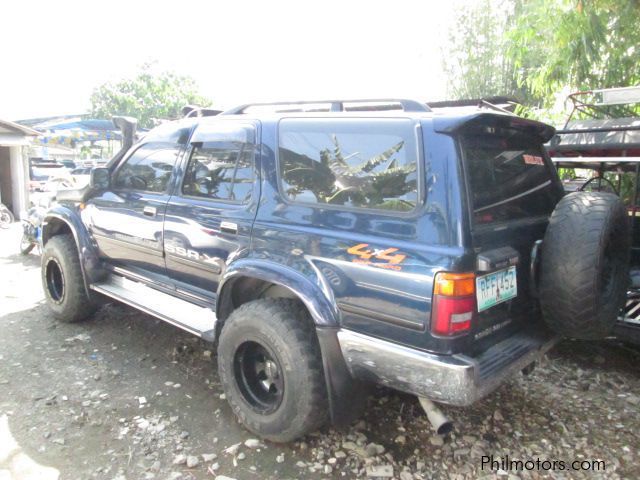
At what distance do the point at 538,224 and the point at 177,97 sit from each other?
3663cm

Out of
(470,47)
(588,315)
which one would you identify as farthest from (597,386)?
(470,47)

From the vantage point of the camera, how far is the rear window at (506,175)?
2.32 m

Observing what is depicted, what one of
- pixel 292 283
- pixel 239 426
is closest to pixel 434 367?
pixel 292 283

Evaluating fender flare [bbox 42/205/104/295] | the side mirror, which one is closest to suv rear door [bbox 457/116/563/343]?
the side mirror

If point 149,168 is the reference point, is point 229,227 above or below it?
below

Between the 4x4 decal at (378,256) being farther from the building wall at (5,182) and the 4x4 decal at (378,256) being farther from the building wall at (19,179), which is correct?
the building wall at (5,182)

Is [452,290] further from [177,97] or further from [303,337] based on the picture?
[177,97]

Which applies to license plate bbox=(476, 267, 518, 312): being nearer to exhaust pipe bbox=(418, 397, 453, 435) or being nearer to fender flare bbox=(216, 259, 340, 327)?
exhaust pipe bbox=(418, 397, 453, 435)

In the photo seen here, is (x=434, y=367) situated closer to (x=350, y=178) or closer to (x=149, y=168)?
(x=350, y=178)

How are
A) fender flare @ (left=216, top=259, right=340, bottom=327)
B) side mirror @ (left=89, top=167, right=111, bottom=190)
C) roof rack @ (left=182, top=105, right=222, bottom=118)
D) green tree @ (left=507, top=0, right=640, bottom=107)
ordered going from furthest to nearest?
green tree @ (left=507, top=0, right=640, bottom=107) → side mirror @ (left=89, top=167, right=111, bottom=190) → roof rack @ (left=182, top=105, right=222, bottom=118) → fender flare @ (left=216, top=259, right=340, bottom=327)

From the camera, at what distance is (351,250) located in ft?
7.70

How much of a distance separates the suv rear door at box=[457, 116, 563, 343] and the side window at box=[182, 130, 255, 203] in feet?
4.40

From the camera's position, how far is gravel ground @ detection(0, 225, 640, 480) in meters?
2.59

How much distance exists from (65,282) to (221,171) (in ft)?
7.05
